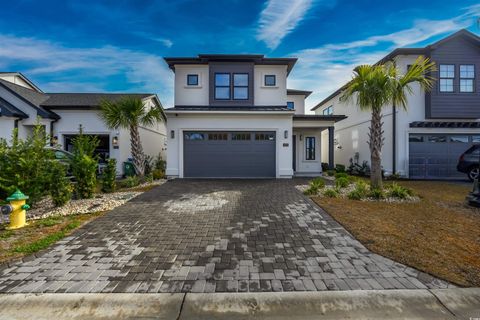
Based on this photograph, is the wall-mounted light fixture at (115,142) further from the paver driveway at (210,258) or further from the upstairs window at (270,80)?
the upstairs window at (270,80)

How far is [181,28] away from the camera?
11.2 metres

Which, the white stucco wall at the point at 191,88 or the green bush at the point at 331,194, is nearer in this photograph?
the green bush at the point at 331,194

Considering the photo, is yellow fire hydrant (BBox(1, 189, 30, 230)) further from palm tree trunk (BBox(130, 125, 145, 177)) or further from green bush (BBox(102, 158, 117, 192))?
palm tree trunk (BBox(130, 125, 145, 177))

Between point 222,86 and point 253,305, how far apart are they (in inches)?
486

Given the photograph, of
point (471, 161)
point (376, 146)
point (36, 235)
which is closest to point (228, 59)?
point (376, 146)

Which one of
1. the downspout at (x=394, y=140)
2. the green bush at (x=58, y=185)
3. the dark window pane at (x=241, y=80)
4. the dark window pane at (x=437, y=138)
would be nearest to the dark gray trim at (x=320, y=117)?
the downspout at (x=394, y=140)

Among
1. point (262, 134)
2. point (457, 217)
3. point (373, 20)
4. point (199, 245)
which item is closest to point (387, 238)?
point (457, 217)

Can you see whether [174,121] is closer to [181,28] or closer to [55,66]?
[181,28]

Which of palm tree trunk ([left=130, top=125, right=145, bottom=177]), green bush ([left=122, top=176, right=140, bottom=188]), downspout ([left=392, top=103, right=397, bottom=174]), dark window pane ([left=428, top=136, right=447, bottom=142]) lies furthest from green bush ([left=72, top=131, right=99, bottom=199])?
dark window pane ([left=428, top=136, right=447, bottom=142])

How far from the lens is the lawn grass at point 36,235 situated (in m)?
3.62

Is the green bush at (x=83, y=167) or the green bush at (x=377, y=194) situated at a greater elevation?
the green bush at (x=83, y=167)

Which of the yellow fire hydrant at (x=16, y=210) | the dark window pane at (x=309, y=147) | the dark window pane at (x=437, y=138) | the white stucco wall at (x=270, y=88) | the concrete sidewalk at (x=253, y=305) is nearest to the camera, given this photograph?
the concrete sidewalk at (x=253, y=305)

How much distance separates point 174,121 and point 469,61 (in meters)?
16.2

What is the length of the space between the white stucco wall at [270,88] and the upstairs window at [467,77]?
9.34 m
